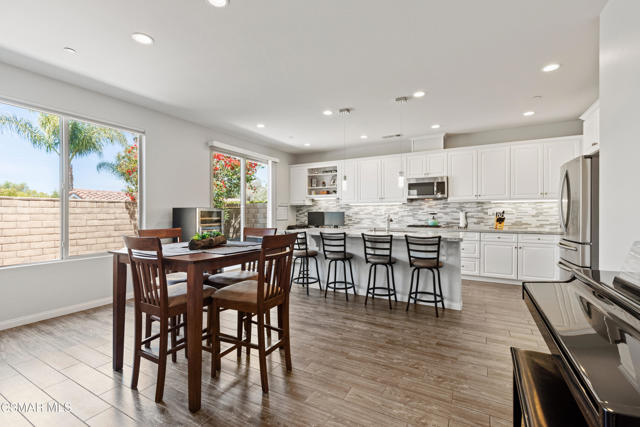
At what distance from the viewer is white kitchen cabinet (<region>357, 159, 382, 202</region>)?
6316 millimetres

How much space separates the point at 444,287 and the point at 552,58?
105 inches

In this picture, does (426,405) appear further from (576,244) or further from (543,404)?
(576,244)

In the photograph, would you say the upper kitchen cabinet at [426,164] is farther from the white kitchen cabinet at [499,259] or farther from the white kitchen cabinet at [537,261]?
the white kitchen cabinet at [537,261]

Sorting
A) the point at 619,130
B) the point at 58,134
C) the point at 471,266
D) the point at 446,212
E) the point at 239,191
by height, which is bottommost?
the point at 471,266

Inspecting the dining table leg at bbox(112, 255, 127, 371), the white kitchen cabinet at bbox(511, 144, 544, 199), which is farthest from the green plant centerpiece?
the white kitchen cabinet at bbox(511, 144, 544, 199)

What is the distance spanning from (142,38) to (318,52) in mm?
1535

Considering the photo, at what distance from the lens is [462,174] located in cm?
545

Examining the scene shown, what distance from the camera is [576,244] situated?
3227 millimetres

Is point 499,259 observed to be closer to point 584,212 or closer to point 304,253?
point 584,212

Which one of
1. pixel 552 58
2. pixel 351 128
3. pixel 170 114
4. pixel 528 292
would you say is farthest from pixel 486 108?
pixel 170 114

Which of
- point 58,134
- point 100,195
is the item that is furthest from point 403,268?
point 58,134

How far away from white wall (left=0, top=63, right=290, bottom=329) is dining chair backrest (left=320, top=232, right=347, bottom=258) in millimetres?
2285

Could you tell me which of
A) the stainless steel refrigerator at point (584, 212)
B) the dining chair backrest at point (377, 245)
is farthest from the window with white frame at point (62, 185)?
the stainless steel refrigerator at point (584, 212)

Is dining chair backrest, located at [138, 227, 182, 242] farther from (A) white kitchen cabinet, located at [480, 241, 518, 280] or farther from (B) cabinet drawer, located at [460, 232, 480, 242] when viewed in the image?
(A) white kitchen cabinet, located at [480, 241, 518, 280]
